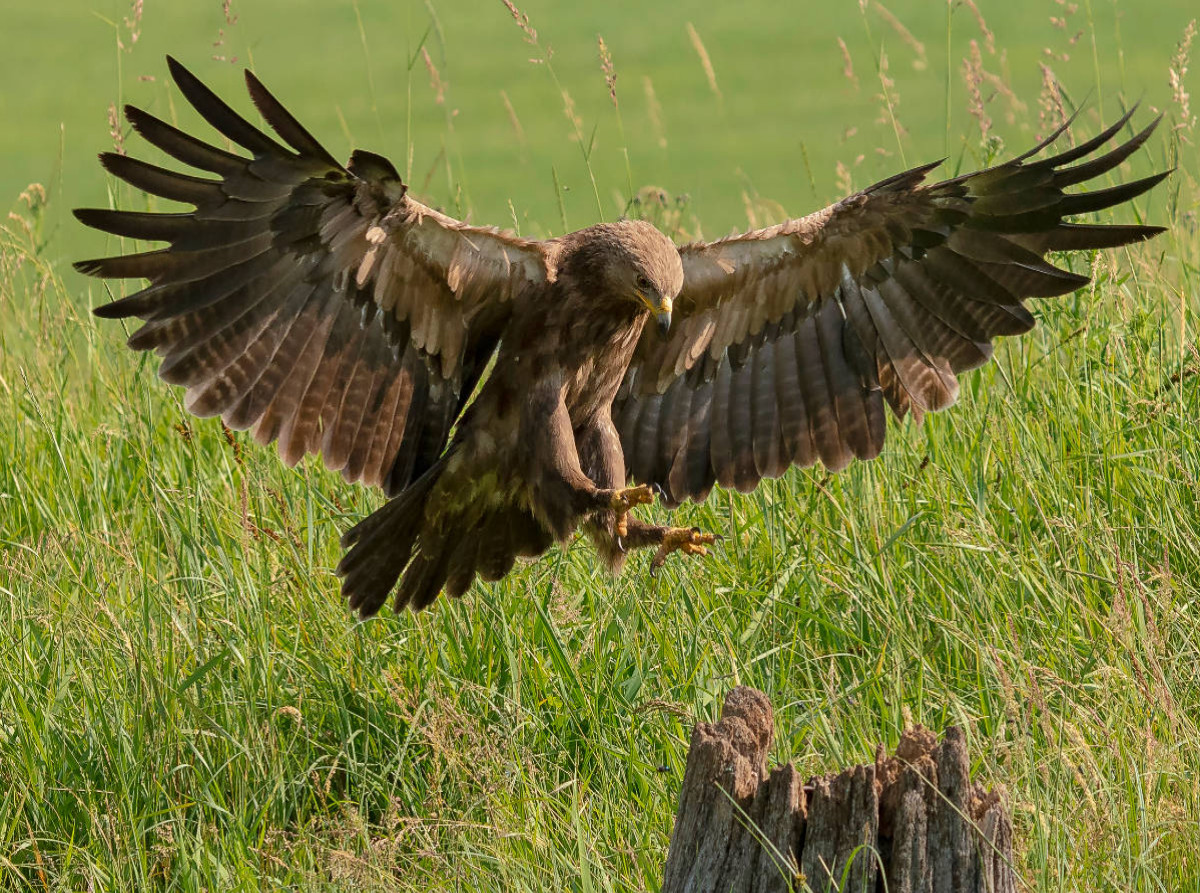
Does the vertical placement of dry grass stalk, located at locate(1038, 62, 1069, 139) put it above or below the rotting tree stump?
above

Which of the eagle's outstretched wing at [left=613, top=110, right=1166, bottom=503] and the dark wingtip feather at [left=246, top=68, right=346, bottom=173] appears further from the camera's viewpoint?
the eagle's outstretched wing at [left=613, top=110, right=1166, bottom=503]

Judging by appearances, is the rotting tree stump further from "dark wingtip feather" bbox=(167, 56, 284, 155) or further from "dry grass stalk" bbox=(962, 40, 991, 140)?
"dry grass stalk" bbox=(962, 40, 991, 140)

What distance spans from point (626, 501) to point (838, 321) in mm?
1350

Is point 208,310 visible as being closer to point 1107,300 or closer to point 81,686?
point 81,686

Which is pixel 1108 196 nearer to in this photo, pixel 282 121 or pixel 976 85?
pixel 976 85

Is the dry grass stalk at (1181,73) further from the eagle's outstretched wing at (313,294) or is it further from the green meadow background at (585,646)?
the eagle's outstretched wing at (313,294)

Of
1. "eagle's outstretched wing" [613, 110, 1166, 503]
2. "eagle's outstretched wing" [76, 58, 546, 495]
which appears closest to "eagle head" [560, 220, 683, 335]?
"eagle's outstretched wing" [76, 58, 546, 495]

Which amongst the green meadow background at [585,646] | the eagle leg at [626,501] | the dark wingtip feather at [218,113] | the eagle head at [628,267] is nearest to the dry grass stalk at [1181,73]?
the green meadow background at [585,646]

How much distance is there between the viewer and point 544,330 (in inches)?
182

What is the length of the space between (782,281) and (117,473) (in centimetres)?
231

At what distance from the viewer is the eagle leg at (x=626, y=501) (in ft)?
13.5

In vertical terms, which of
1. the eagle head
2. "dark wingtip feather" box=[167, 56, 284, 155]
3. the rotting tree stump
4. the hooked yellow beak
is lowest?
the rotting tree stump

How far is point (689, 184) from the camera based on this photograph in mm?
11539

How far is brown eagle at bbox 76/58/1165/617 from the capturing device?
13.8ft
